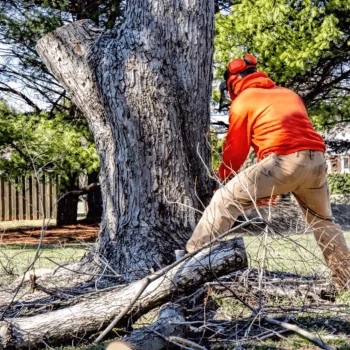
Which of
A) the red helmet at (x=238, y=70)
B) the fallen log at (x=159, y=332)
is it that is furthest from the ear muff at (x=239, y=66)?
the fallen log at (x=159, y=332)

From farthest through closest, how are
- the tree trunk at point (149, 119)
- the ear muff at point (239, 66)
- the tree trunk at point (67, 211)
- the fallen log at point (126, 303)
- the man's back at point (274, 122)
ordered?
the tree trunk at point (67, 211) → the tree trunk at point (149, 119) → the ear muff at point (239, 66) → the man's back at point (274, 122) → the fallen log at point (126, 303)

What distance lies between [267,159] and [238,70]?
83 cm

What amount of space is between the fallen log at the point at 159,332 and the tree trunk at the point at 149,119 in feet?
4.32

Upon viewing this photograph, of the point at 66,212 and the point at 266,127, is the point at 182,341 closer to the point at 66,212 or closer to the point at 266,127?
the point at 266,127

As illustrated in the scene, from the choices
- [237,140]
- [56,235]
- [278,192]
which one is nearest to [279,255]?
[278,192]

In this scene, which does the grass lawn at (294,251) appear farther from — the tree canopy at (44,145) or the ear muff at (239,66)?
the tree canopy at (44,145)

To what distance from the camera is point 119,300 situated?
3.93 meters

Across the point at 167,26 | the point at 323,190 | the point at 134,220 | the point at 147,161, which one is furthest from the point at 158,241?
the point at 167,26

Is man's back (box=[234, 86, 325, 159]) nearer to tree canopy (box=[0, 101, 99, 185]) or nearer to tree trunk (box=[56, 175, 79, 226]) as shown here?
tree canopy (box=[0, 101, 99, 185])

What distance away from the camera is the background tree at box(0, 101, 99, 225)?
13703 mm

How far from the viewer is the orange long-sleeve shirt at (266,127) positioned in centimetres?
489

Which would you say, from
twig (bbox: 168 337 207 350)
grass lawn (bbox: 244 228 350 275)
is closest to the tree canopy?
grass lawn (bbox: 244 228 350 275)

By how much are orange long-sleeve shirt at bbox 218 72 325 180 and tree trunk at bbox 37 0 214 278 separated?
0.37 metres

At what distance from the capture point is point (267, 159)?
4.86 metres
